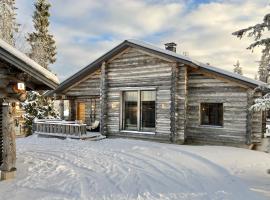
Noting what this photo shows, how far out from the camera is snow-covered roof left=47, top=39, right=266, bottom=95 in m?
14.3

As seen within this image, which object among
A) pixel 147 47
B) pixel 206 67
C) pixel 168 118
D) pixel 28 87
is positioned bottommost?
pixel 168 118

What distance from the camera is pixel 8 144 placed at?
8711mm

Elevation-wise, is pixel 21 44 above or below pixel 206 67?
above

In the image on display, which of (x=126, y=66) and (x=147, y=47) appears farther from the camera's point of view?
(x=126, y=66)

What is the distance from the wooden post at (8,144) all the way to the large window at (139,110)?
377 inches

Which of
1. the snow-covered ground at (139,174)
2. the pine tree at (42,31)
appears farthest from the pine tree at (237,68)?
the snow-covered ground at (139,174)

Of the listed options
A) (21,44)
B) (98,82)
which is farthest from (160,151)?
(21,44)

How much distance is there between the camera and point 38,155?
40.3 ft

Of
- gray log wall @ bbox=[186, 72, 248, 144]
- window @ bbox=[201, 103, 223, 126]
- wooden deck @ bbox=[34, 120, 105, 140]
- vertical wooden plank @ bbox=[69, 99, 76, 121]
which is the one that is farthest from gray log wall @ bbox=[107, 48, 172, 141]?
vertical wooden plank @ bbox=[69, 99, 76, 121]

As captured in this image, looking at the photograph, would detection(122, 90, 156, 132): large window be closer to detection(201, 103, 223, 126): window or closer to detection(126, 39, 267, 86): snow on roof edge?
detection(126, 39, 267, 86): snow on roof edge

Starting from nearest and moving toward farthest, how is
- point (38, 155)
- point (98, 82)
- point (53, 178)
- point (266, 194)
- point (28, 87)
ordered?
point (266, 194)
point (53, 178)
point (28, 87)
point (38, 155)
point (98, 82)

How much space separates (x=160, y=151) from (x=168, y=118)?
3.34m

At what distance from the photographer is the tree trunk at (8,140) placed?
8.62 meters

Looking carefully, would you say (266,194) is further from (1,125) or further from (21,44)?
(21,44)
